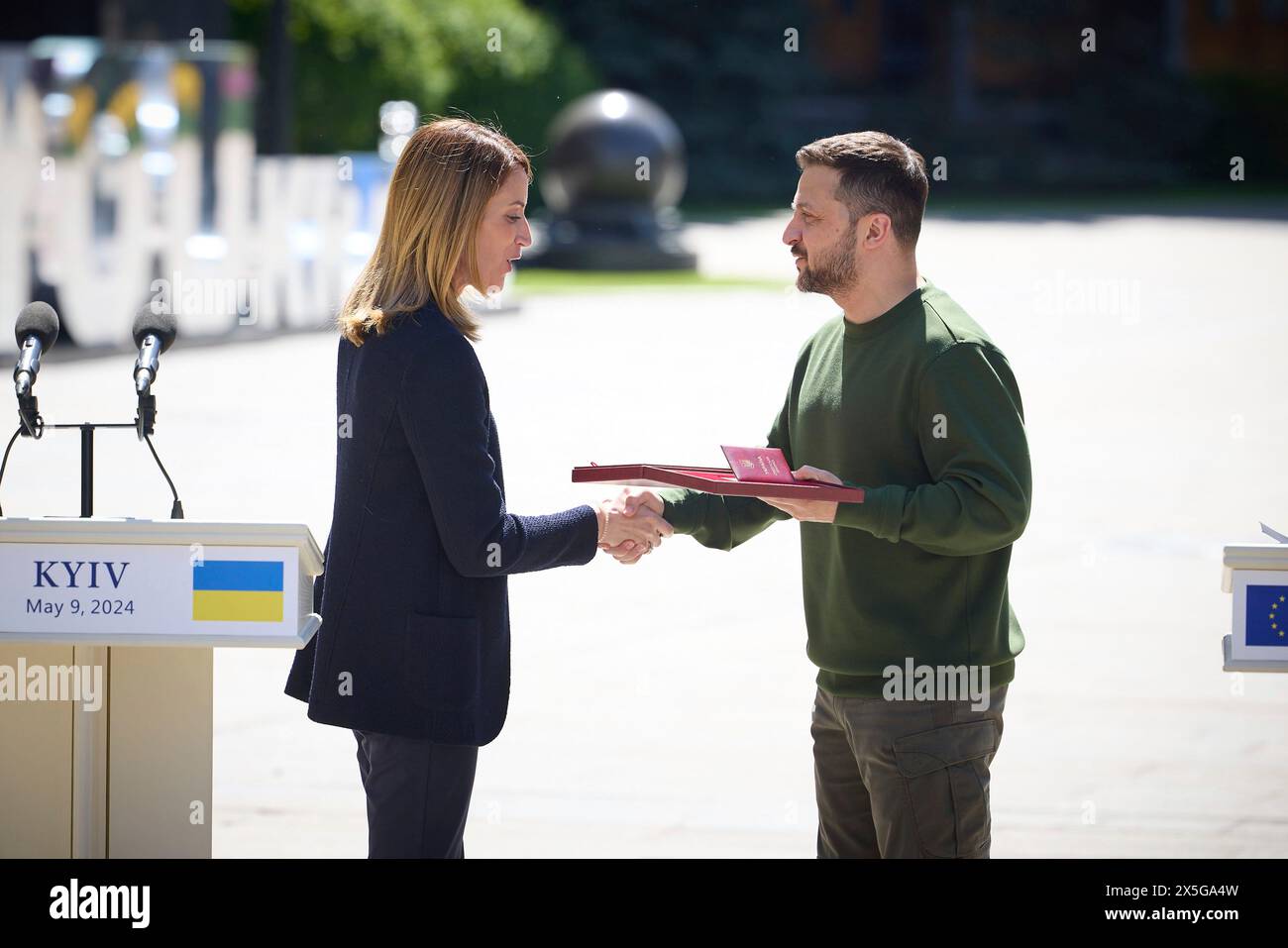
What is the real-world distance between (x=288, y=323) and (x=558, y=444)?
7192mm

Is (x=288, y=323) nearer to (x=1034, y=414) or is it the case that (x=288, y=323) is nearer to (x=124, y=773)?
(x=1034, y=414)

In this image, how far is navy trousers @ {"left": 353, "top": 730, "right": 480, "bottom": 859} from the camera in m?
3.61

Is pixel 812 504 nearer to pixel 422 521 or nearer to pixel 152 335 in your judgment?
pixel 422 521

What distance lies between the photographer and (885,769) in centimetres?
378

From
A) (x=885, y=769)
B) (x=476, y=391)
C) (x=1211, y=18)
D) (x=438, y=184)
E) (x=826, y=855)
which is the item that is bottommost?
(x=826, y=855)

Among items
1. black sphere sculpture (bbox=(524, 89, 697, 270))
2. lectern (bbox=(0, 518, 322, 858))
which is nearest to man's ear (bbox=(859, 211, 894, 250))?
lectern (bbox=(0, 518, 322, 858))

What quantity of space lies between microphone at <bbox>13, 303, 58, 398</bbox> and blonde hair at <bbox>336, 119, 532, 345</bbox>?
2.78 feet

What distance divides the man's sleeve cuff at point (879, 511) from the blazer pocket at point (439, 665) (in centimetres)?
87

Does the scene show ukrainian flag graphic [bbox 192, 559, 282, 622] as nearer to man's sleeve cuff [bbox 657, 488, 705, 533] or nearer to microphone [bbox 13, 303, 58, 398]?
microphone [bbox 13, 303, 58, 398]

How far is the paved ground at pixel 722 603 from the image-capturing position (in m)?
5.75

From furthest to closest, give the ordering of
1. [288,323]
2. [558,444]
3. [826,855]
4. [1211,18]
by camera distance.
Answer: [1211,18] < [288,323] < [558,444] < [826,855]

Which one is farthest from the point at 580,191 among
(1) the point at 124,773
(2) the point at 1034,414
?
(1) the point at 124,773

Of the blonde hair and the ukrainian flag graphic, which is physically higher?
the blonde hair

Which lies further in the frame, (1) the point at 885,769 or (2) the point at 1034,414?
(2) the point at 1034,414
